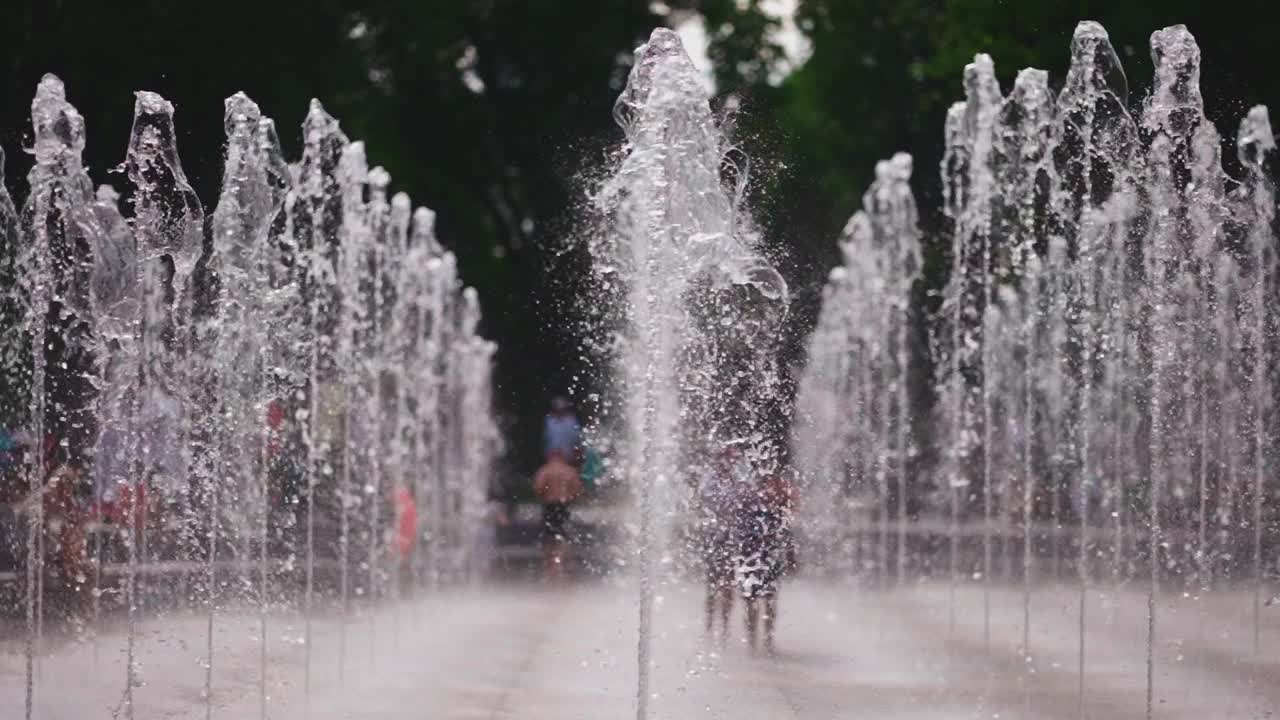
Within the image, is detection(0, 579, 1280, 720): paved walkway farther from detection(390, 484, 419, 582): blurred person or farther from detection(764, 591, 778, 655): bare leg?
detection(390, 484, 419, 582): blurred person

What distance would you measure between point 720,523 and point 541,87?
68.8 feet

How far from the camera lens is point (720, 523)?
40.4ft

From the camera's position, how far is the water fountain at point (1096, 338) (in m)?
14.1

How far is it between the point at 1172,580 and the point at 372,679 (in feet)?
26.4

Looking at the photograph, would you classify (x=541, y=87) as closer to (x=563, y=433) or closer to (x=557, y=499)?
(x=563, y=433)

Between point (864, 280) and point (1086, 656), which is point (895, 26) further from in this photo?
point (1086, 656)

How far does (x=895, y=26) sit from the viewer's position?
118 feet

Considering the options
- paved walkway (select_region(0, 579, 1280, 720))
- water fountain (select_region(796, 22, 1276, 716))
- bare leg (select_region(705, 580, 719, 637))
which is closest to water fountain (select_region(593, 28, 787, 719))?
bare leg (select_region(705, 580, 719, 637))

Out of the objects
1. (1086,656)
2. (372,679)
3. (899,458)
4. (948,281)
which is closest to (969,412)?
(899,458)

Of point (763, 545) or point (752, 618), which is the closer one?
point (763, 545)

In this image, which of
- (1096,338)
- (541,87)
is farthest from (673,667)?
(541,87)

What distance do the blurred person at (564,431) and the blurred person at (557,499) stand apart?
0.12m

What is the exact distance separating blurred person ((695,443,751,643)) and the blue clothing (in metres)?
7.49

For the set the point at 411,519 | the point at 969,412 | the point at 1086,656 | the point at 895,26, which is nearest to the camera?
the point at 1086,656
